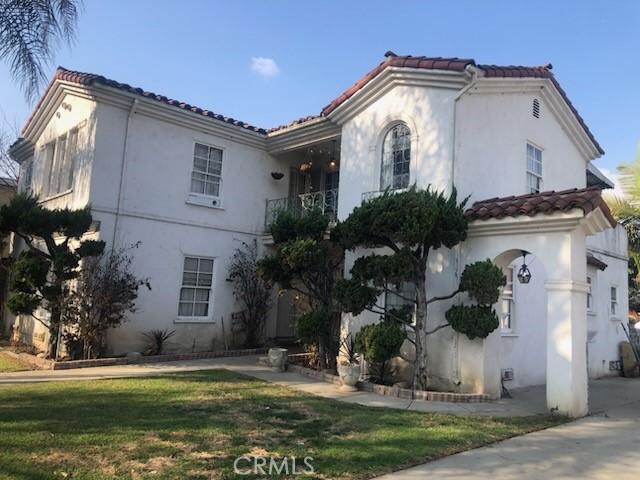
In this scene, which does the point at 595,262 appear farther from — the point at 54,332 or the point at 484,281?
the point at 54,332

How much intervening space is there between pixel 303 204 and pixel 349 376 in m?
6.56

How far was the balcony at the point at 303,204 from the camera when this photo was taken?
14297mm

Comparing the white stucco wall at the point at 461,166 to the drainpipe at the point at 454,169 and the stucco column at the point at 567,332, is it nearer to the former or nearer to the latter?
the drainpipe at the point at 454,169

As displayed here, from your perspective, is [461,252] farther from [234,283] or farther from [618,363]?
[618,363]

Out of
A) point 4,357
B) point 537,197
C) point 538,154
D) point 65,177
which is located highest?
point 538,154

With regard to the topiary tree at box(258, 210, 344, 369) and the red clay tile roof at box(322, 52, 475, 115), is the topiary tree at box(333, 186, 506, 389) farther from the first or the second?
the red clay tile roof at box(322, 52, 475, 115)

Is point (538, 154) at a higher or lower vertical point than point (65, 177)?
higher

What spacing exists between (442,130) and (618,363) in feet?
33.4

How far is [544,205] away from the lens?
336 inches

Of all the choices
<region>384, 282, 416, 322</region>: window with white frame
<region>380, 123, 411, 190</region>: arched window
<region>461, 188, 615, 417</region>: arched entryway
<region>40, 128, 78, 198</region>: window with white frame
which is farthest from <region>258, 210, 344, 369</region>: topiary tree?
<region>40, 128, 78, 198</region>: window with white frame

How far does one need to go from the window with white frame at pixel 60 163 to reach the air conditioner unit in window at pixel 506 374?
39.2 ft

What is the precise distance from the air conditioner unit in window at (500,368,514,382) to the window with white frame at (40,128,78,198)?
1195cm

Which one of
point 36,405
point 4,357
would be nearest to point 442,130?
point 36,405

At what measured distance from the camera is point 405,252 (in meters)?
9.59
